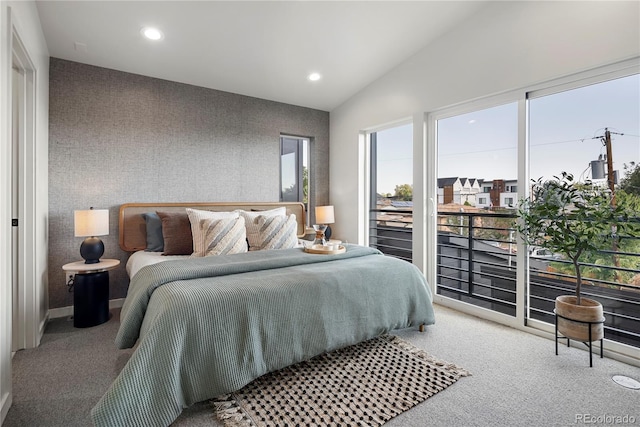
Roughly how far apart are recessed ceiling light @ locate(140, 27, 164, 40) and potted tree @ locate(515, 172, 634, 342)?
3406mm

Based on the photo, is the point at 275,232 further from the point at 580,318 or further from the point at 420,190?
the point at 580,318

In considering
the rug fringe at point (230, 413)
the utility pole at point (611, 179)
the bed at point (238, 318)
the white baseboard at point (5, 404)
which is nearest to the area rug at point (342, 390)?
the rug fringe at point (230, 413)

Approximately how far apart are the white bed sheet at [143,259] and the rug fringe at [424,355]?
1998 mm

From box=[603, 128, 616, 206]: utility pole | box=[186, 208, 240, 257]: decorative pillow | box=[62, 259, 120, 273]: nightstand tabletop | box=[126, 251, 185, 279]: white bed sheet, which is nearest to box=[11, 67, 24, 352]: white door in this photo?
box=[62, 259, 120, 273]: nightstand tabletop

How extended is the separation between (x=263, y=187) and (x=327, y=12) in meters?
2.21

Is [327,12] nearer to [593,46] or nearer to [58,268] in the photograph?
[593,46]

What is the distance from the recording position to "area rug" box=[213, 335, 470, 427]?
67.9 inches

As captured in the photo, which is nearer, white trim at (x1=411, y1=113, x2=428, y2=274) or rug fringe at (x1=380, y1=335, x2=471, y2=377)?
rug fringe at (x1=380, y1=335, x2=471, y2=377)

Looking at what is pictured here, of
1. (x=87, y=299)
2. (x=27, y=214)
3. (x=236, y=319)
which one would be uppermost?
(x=27, y=214)

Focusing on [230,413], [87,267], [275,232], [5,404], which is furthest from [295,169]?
[5,404]

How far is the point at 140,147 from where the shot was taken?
3605mm

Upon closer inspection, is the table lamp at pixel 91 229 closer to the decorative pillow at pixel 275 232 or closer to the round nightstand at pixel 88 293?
the round nightstand at pixel 88 293

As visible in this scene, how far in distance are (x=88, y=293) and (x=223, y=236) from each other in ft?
4.09

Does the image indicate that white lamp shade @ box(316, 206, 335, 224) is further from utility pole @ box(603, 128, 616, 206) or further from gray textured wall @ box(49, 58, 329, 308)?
utility pole @ box(603, 128, 616, 206)
